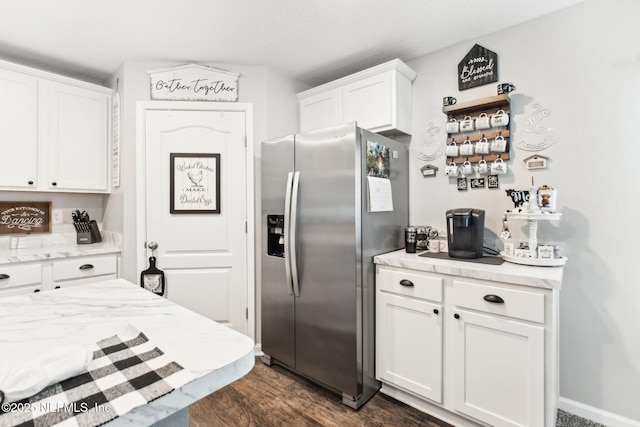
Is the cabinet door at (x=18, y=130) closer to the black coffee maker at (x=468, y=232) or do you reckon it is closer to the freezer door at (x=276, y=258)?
the freezer door at (x=276, y=258)

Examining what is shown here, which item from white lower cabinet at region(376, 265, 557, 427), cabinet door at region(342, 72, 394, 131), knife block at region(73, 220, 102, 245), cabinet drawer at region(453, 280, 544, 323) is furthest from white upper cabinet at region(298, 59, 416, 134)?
knife block at region(73, 220, 102, 245)

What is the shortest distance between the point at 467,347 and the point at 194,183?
7.64 ft

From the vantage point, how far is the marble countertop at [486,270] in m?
1.54

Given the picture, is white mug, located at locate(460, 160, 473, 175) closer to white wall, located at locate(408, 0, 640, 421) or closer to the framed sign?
white wall, located at locate(408, 0, 640, 421)

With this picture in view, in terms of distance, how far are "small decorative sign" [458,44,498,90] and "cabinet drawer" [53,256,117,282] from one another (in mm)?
3179

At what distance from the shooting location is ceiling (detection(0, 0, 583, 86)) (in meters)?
1.99

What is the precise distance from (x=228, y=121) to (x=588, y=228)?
2.68m

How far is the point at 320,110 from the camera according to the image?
2.87 meters

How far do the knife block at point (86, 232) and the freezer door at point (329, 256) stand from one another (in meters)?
2.09

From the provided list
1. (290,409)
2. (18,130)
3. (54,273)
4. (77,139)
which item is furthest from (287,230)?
(18,130)

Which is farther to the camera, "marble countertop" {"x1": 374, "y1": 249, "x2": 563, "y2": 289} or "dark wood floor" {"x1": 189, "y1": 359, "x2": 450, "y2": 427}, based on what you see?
"dark wood floor" {"x1": 189, "y1": 359, "x2": 450, "y2": 427}

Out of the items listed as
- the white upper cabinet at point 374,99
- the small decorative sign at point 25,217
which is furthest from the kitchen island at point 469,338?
the small decorative sign at point 25,217

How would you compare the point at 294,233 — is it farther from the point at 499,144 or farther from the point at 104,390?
the point at 104,390

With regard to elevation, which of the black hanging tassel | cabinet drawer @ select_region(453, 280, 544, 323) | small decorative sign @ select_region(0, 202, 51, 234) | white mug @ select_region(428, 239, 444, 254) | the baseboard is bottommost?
the baseboard
